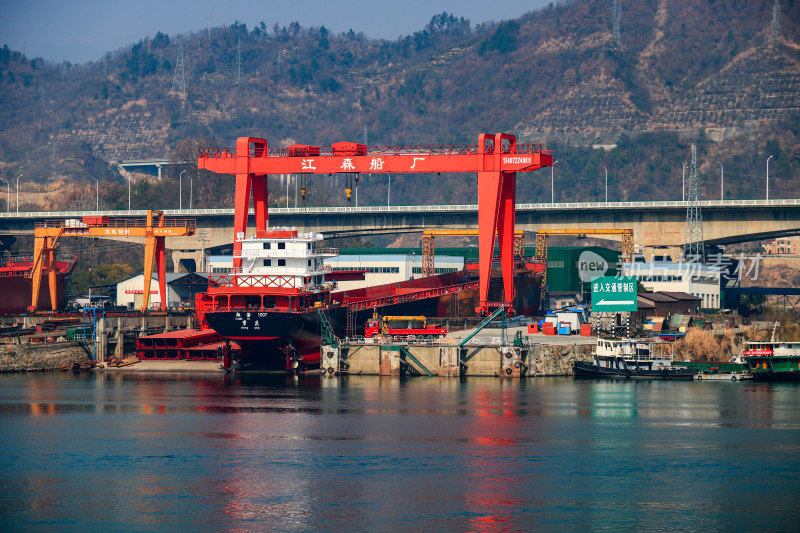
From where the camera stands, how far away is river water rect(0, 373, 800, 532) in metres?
38.4

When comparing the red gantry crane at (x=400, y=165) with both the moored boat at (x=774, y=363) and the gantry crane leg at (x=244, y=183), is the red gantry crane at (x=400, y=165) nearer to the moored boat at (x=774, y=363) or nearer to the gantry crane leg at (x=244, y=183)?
the gantry crane leg at (x=244, y=183)

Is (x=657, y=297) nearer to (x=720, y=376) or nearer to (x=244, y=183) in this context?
(x=720, y=376)

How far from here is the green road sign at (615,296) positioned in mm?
73562

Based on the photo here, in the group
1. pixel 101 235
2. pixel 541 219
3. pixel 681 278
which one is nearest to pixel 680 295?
pixel 681 278

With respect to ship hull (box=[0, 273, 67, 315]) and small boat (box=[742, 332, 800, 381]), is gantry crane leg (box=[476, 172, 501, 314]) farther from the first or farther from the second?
ship hull (box=[0, 273, 67, 315])

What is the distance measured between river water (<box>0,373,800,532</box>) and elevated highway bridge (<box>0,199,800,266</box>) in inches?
2084

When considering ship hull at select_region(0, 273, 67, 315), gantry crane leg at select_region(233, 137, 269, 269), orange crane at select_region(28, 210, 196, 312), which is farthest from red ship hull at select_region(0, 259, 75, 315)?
gantry crane leg at select_region(233, 137, 269, 269)

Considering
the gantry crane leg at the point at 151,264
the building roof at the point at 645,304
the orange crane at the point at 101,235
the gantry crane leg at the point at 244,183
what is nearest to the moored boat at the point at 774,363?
the building roof at the point at 645,304

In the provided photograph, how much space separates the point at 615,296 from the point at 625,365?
7.97 metres

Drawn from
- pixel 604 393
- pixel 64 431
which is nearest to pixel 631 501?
pixel 604 393

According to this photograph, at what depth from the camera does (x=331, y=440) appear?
1940 inches

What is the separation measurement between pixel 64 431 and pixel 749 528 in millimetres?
31556

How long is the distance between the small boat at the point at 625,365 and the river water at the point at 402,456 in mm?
1901

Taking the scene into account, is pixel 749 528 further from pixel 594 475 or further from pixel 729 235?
pixel 729 235
